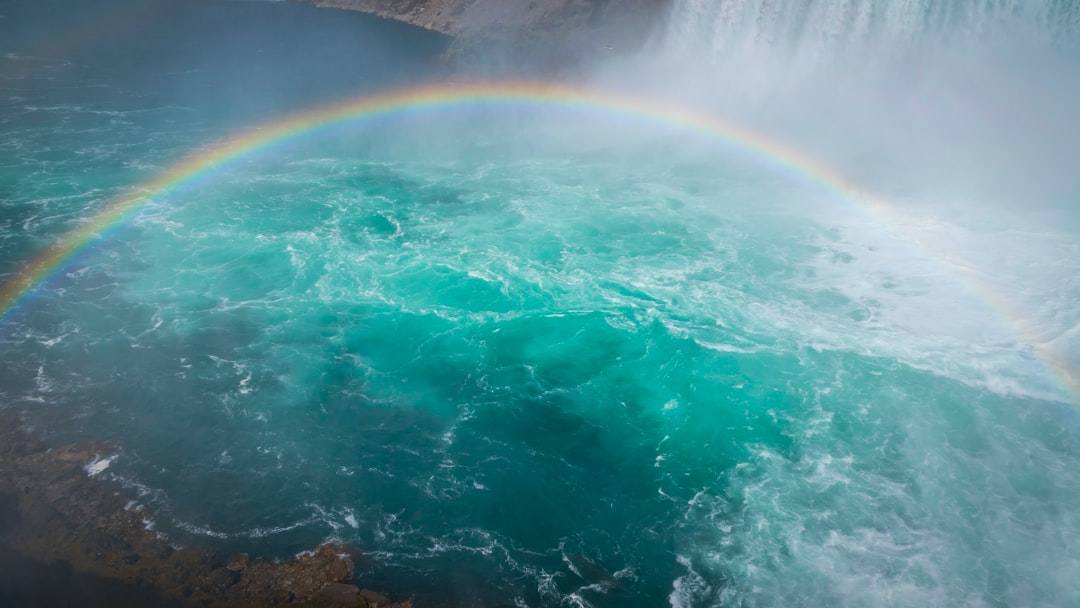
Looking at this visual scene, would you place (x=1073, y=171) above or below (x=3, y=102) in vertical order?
below

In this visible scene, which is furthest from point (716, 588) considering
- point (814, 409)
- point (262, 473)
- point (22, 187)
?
point (22, 187)

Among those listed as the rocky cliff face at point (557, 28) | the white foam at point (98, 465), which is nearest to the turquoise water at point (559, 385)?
the white foam at point (98, 465)

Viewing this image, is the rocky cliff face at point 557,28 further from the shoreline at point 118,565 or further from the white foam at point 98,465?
the shoreline at point 118,565

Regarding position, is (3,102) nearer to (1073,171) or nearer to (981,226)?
(981,226)

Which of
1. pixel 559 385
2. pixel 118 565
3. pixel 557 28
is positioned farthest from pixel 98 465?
pixel 557 28

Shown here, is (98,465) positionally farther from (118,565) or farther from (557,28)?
(557,28)

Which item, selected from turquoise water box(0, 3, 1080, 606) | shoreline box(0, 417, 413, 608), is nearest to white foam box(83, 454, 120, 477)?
shoreline box(0, 417, 413, 608)
